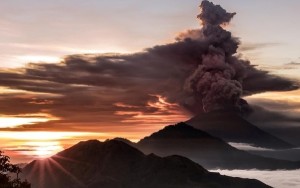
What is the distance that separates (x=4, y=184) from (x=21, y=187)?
1916 mm

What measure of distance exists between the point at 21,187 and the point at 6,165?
2.57 meters

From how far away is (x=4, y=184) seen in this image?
4825 centimetres

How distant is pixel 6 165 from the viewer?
49.4 meters

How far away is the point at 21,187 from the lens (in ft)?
163

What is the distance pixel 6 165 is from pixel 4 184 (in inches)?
78.0
